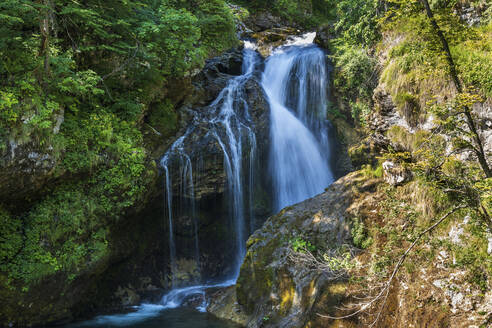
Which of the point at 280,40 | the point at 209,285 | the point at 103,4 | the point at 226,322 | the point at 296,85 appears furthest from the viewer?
the point at 280,40

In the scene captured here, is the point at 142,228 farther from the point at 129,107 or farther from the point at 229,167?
the point at 129,107

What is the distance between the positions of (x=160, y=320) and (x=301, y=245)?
4365 millimetres

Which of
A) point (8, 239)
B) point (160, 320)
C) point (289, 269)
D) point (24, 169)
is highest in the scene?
point (24, 169)

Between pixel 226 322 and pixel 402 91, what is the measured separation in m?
6.18

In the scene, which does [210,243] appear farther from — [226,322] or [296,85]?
[296,85]

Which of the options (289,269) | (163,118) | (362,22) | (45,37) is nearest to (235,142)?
(163,118)

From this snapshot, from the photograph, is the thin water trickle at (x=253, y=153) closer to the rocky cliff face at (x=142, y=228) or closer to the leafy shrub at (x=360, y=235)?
the rocky cliff face at (x=142, y=228)

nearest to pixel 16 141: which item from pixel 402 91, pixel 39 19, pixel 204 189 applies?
pixel 39 19

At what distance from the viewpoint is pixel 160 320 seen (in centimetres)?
754

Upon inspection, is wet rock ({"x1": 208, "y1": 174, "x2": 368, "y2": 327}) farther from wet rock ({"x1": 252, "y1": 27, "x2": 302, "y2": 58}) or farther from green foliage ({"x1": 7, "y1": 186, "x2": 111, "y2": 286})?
wet rock ({"x1": 252, "y1": 27, "x2": 302, "y2": 58})

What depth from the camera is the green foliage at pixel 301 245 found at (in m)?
5.97

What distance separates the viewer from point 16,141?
5867 millimetres

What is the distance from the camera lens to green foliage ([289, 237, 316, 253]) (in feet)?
19.6

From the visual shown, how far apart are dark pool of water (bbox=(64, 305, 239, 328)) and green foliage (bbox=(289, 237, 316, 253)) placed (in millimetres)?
2279
